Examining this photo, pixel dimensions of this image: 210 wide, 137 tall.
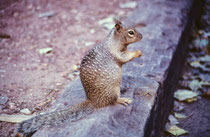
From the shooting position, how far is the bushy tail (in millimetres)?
2104

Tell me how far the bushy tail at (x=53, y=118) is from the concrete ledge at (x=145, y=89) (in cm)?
5

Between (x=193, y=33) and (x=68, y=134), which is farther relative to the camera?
(x=193, y=33)

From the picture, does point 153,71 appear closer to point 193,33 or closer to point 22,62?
point 22,62

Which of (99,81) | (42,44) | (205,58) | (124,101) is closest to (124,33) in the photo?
(99,81)

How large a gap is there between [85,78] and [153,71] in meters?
1.17

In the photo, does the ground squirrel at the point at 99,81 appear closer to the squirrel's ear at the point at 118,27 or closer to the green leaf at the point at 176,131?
the squirrel's ear at the point at 118,27

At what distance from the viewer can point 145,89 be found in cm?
282

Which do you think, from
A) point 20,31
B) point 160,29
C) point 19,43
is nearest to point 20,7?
point 20,31

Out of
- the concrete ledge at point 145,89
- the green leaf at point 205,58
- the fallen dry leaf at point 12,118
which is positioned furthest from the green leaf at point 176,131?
the green leaf at point 205,58

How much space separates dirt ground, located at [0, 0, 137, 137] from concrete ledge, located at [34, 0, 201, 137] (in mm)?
637

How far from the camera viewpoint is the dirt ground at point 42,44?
3.22 metres

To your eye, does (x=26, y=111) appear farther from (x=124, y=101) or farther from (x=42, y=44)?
(x=42, y=44)

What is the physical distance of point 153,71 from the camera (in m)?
3.21

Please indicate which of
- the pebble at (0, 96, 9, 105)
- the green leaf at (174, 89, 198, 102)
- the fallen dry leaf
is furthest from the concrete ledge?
the pebble at (0, 96, 9, 105)
